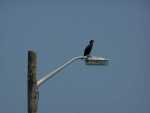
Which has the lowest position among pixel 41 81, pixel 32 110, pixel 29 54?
pixel 32 110

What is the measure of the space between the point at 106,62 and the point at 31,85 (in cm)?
103

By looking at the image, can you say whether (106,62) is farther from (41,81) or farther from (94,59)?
(41,81)

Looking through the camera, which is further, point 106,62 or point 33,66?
point 106,62

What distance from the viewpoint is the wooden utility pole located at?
12.9ft

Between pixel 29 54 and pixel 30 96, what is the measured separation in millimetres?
375

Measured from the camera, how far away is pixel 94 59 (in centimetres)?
468

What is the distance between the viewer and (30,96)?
3.94 m

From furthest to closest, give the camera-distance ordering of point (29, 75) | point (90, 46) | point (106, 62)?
point (90, 46) < point (106, 62) < point (29, 75)

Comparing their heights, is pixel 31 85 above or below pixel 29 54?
below

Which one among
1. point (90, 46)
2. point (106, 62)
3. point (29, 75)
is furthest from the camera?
point (90, 46)

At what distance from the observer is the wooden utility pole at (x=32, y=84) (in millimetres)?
3925

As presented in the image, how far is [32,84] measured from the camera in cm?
393

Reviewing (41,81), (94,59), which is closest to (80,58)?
(94,59)

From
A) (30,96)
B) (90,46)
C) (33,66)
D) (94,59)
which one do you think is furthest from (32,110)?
(90,46)
